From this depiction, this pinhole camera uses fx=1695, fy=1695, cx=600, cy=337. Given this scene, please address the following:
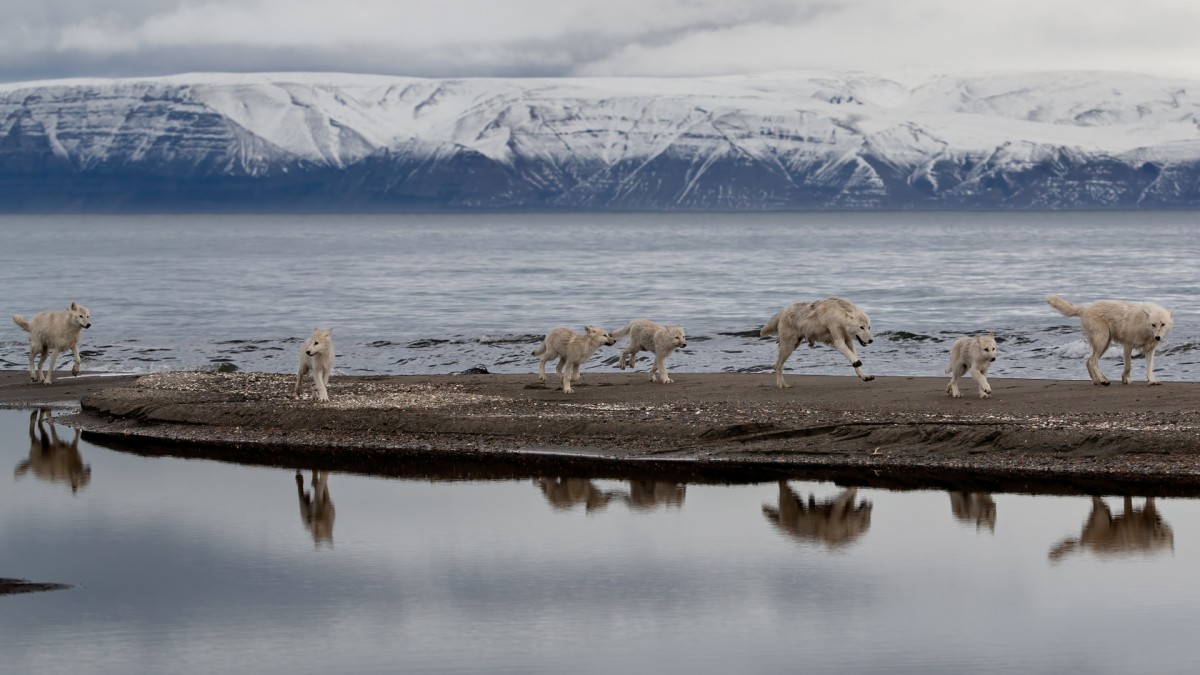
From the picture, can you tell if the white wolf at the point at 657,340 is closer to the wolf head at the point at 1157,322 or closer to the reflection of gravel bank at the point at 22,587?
the wolf head at the point at 1157,322

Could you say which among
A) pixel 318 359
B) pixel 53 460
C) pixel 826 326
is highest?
pixel 826 326

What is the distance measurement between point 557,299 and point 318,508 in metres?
44.5

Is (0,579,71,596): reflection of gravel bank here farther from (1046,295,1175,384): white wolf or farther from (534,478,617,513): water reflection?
(1046,295,1175,384): white wolf

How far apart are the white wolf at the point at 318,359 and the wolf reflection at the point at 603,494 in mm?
5348

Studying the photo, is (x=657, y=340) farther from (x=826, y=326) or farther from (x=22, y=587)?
(x=22, y=587)

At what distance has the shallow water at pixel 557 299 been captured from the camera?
35344 millimetres

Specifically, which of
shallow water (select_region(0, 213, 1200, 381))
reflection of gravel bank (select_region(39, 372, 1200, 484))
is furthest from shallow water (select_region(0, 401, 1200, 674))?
shallow water (select_region(0, 213, 1200, 381))

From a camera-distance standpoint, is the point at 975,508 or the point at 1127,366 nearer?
the point at 975,508

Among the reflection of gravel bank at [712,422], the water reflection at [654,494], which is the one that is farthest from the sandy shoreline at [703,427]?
the water reflection at [654,494]

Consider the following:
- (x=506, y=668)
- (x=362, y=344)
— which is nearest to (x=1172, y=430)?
(x=506, y=668)

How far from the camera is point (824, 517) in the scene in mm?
15109

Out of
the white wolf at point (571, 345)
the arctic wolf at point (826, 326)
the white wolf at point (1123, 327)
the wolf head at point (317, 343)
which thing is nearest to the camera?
the wolf head at point (317, 343)

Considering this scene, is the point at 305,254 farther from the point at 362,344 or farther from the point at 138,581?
the point at 138,581

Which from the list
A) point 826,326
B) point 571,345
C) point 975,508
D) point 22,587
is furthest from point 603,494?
point 826,326
